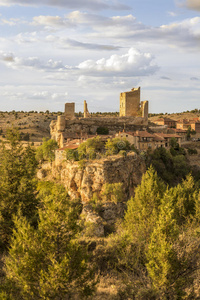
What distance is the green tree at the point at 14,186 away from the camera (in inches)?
804

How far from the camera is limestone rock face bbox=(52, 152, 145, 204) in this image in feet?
127

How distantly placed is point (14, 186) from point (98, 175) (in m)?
17.7

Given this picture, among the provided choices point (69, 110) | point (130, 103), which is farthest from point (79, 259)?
point (130, 103)

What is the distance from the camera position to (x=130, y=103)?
58906 millimetres

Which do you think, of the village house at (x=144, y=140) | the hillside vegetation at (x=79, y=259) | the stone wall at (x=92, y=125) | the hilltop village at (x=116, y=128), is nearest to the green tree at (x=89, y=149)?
the hilltop village at (x=116, y=128)

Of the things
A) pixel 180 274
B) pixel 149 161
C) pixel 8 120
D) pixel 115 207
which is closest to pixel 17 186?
pixel 180 274

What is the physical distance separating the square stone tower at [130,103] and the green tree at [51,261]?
4656 centimetres

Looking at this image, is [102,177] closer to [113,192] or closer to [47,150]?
[113,192]

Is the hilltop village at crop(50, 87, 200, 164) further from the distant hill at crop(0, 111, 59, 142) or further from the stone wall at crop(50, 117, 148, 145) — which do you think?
the distant hill at crop(0, 111, 59, 142)

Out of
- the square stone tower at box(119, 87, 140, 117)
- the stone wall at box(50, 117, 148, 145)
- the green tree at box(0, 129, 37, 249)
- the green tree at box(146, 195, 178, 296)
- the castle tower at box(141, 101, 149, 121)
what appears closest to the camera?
the green tree at box(146, 195, 178, 296)

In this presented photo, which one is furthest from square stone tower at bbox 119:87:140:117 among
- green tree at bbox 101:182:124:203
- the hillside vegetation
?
the hillside vegetation

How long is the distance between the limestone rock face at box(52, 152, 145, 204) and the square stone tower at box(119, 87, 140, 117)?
18578 mm

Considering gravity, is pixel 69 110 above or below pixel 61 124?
above

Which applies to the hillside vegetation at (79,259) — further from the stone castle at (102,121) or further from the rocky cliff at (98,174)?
the stone castle at (102,121)
